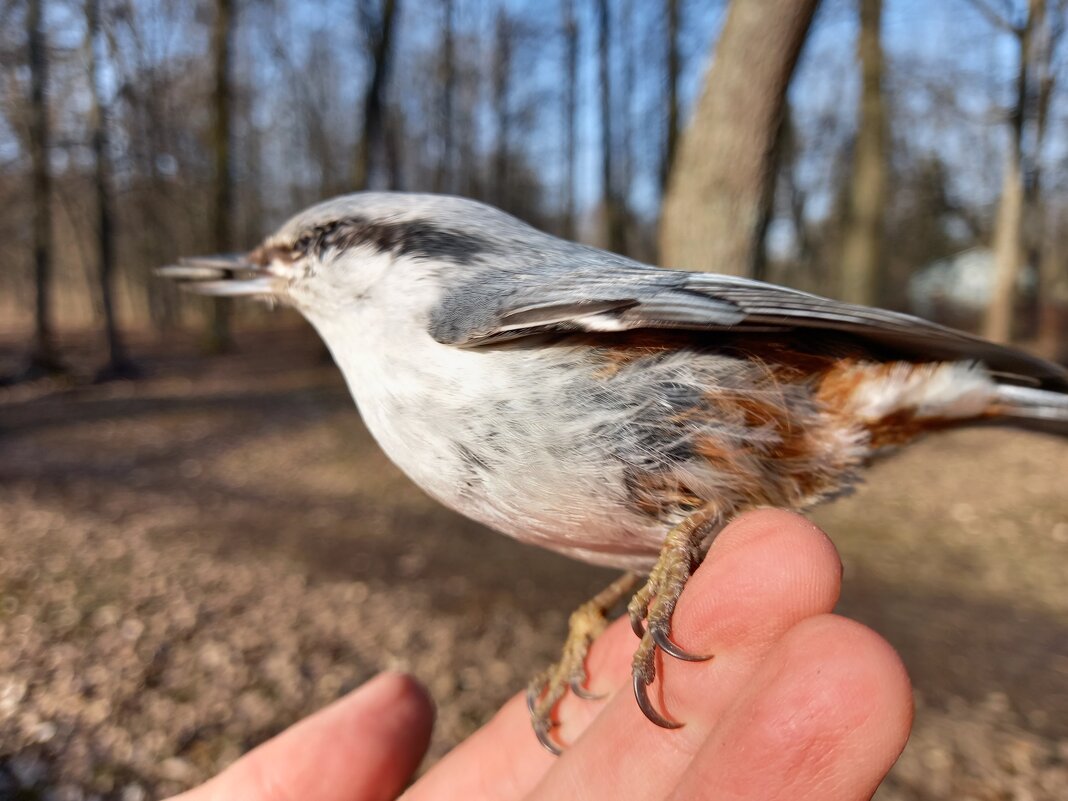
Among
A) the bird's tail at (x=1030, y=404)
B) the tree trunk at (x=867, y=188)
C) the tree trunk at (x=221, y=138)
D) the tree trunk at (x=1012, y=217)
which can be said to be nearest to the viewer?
the bird's tail at (x=1030, y=404)

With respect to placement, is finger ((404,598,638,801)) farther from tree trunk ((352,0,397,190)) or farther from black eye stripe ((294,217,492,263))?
tree trunk ((352,0,397,190))

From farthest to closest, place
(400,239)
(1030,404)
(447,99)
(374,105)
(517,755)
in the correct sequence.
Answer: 1. (447,99)
2. (374,105)
3. (517,755)
4. (400,239)
5. (1030,404)

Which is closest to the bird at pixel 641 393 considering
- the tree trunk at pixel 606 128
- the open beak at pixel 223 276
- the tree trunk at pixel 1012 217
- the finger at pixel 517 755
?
the finger at pixel 517 755

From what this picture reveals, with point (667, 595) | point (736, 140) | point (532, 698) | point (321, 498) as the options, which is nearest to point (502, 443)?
point (667, 595)

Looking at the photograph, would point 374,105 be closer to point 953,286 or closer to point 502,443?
point 502,443

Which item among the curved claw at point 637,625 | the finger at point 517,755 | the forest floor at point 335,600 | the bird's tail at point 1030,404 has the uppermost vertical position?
the bird's tail at point 1030,404

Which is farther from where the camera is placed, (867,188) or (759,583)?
(867,188)

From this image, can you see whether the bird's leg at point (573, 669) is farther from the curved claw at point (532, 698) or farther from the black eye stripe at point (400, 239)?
the black eye stripe at point (400, 239)
